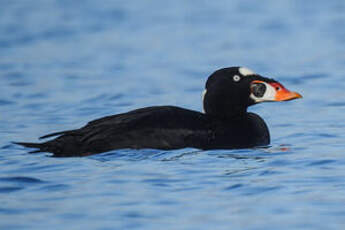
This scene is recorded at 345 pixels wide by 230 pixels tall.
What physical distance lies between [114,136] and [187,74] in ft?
16.9

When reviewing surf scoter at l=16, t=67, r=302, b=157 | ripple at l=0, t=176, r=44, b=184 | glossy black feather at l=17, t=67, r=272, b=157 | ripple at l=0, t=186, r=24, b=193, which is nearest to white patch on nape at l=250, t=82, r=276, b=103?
surf scoter at l=16, t=67, r=302, b=157

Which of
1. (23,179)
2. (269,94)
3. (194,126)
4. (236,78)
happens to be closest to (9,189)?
(23,179)

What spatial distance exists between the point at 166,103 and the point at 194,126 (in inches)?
124

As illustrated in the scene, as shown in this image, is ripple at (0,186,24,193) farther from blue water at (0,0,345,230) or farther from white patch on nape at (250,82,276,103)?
white patch on nape at (250,82,276,103)

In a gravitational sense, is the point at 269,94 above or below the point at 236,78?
below

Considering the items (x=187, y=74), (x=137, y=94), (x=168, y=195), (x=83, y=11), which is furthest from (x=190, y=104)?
(x=83, y=11)

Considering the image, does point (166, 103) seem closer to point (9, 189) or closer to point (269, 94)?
point (269, 94)

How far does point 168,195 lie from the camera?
6.58 m

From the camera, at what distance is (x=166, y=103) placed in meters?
11.0

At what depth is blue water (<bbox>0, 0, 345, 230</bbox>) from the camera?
622cm

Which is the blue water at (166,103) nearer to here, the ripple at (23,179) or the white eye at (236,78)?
the ripple at (23,179)

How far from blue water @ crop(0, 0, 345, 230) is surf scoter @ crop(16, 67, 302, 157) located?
0.11 metres

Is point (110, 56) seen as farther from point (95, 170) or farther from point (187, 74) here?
point (95, 170)

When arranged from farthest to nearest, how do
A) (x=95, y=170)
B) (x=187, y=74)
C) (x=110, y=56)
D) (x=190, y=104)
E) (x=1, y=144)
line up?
(x=110, y=56)
(x=187, y=74)
(x=190, y=104)
(x=1, y=144)
(x=95, y=170)
